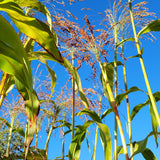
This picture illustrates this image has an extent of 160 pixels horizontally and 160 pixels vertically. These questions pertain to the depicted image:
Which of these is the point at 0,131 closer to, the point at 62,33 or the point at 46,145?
the point at 46,145

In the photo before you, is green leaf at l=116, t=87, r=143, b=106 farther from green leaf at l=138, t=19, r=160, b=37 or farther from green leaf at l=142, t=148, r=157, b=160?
green leaf at l=142, t=148, r=157, b=160

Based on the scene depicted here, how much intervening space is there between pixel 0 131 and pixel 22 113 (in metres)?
0.34

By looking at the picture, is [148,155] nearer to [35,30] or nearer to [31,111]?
[31,111]

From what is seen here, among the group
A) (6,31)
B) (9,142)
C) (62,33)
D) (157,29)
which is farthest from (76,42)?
(9,142)

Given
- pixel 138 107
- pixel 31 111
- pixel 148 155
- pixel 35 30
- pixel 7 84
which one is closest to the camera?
pixel 35 30

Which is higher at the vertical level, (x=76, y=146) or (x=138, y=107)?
(x=138, y=107)

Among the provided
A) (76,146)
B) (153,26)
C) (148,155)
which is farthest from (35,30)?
(148,155)

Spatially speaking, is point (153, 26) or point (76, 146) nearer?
point (153, 26)

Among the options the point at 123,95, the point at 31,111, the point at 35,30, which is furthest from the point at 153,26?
the point at 31,111

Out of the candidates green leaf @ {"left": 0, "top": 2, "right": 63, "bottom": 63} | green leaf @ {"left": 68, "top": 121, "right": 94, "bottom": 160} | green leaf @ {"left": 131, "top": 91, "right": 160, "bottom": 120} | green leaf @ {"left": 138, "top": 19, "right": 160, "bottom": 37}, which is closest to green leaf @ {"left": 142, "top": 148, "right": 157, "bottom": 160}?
green leaf @ {"left": 131, "top": 91, "right": 160, "bottom": 120}

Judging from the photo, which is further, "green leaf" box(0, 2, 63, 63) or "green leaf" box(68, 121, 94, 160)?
"green leaf" box(68, 121, 94, 160)

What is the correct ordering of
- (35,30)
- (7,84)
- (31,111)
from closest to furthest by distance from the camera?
(35,30)
(31,111)
(7,84)

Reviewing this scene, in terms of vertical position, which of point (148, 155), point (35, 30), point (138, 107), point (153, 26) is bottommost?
point (148, 155)

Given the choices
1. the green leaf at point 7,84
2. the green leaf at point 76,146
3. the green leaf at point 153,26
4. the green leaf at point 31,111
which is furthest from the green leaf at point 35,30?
the green leaf at point 76,146
